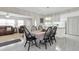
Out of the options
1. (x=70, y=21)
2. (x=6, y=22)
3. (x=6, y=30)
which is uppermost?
(x=6, y=22)

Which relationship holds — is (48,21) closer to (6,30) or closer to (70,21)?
(70,21)

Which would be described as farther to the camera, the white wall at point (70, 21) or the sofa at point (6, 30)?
the white wall at point (70, 21)

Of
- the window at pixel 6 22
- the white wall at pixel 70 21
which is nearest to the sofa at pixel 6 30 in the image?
the window at pixel 6 22

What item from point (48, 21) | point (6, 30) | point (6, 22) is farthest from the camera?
point (48, 21)

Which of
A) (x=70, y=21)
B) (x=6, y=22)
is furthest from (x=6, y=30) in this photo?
(x=70, y=21)

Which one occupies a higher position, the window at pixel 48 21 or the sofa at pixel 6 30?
the window at pixel 48 21

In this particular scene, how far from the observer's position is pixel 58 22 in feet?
27.8

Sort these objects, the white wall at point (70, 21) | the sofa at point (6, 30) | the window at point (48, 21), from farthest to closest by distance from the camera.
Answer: the window at point (48, 21), the white wall at point (70, 21), the sofa at point (6, 30)

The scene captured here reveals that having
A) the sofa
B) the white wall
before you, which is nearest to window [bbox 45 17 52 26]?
the white wall

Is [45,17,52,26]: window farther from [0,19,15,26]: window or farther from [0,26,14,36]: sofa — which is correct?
[0,26,14,36]: sofa

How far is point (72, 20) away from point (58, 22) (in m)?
1.64

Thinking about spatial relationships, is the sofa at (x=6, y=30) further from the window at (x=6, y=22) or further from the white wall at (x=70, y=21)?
the white wall at (x=70, y=21)
